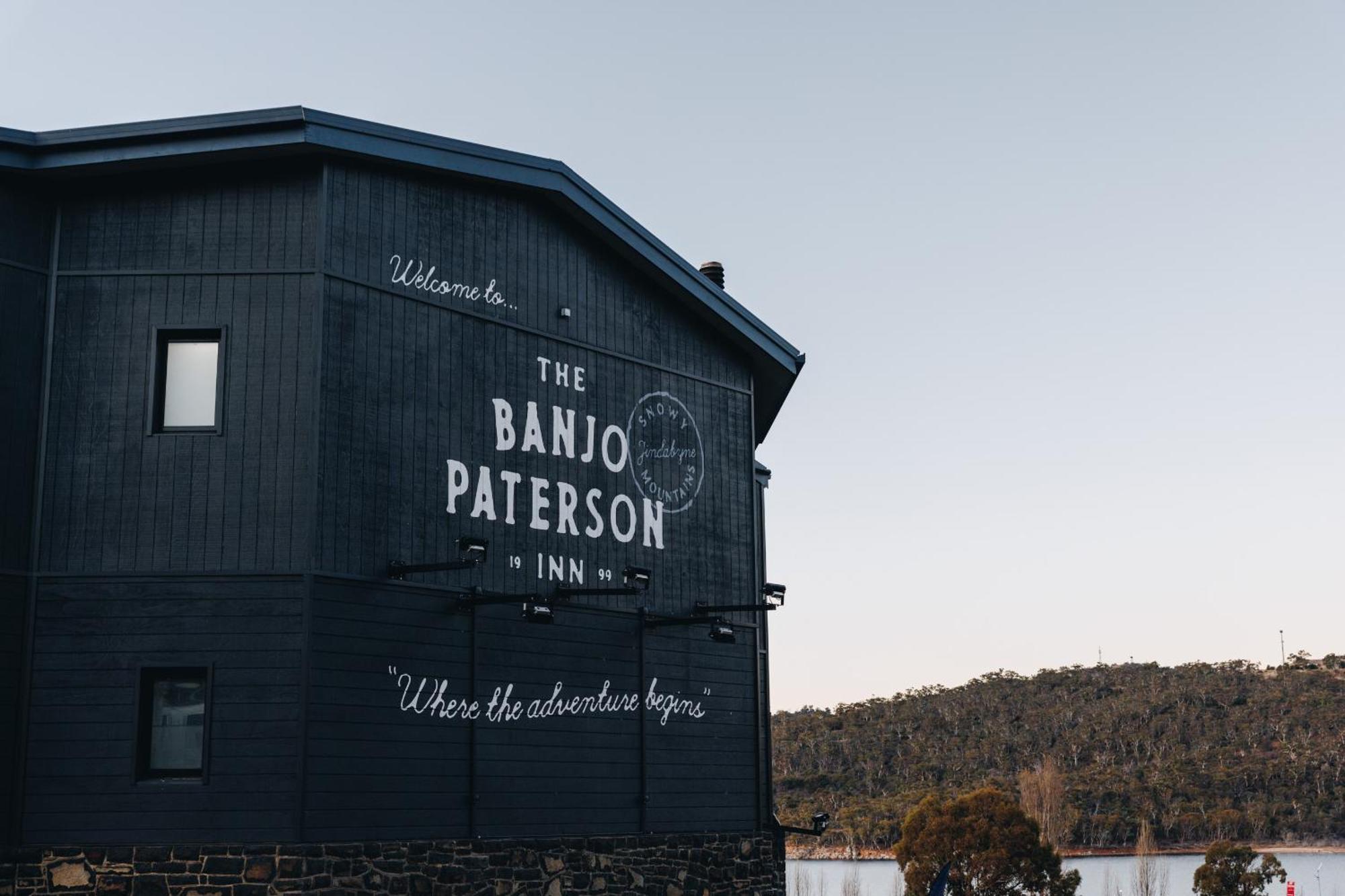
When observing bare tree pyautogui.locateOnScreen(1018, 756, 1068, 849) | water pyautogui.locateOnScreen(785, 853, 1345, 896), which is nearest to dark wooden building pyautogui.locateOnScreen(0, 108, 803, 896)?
water pyautogui.locateOnScreen(785, 853, 1345, 896)

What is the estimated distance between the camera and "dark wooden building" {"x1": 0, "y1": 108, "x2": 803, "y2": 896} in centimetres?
1374

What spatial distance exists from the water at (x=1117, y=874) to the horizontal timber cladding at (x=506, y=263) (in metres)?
38.2

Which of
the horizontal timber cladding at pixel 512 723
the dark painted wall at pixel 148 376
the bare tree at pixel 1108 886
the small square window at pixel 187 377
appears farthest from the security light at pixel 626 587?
the bare tree at pixel 1108 886

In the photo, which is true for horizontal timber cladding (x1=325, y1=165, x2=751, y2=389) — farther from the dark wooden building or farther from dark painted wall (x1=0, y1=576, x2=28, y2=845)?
dark painted wall (x1=0, y1=576, x2=28, y2=845)

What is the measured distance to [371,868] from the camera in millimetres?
13977

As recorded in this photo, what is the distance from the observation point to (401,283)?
15539 millimetres

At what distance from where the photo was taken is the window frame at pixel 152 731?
13.7m

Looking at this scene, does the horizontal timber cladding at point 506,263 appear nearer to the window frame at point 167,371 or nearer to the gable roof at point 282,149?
the gable roof at point 282,149

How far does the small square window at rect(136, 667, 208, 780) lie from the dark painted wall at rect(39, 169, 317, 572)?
1.00 meters

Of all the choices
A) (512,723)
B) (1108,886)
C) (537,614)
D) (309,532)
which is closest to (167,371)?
(309,532)

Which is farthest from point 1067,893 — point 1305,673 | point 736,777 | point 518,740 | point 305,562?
point 1305,673

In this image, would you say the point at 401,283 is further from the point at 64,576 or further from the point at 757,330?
the point at 757,330

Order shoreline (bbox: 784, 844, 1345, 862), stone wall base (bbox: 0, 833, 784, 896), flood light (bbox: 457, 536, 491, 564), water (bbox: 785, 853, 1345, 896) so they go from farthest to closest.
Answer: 1. shoreline (bbox: 784, 844, 1345, 862)
2. water (bbox: 785, 853, 1345, 896)
3. flood light (bbox: 457, 536, 491, 564)
4. stone wall base (bbox: 0, 833, 784, 896)

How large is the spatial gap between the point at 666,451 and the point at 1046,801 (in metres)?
44.7
